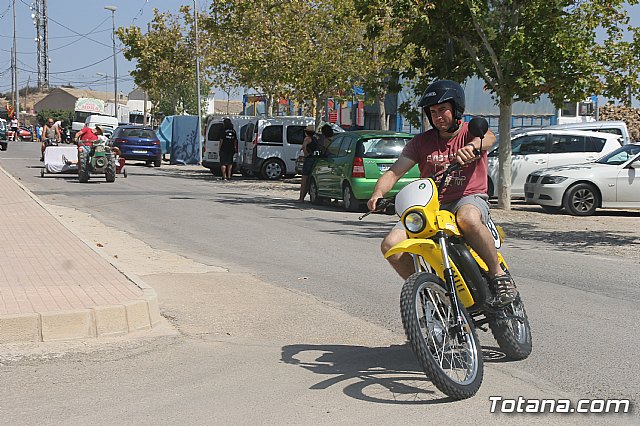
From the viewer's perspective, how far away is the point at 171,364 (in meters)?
6.36

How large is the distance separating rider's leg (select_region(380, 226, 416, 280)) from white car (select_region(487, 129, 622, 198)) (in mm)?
16539

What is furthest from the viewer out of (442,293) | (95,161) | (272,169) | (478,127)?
(272,169)

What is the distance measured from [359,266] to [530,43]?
9.11 meters

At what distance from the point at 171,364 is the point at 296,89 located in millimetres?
26934

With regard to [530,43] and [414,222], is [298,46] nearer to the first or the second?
[530,43]

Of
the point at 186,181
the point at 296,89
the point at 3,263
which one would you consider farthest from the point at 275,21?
the point at 3,263

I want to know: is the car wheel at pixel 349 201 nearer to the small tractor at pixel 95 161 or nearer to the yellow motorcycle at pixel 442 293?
the small tractor at pixel 95 161

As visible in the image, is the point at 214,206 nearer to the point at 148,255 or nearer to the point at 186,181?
the point at 148,255

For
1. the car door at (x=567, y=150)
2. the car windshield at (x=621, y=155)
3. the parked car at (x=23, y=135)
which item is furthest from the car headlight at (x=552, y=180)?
the parked car at (x=23, y=135)

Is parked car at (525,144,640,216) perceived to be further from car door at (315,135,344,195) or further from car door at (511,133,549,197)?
car door at (315,135,344,195)

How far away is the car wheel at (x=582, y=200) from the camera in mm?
19097

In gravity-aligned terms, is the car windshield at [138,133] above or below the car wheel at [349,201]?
above

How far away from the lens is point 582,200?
19172mm

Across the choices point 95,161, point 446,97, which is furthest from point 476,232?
point 95,161
